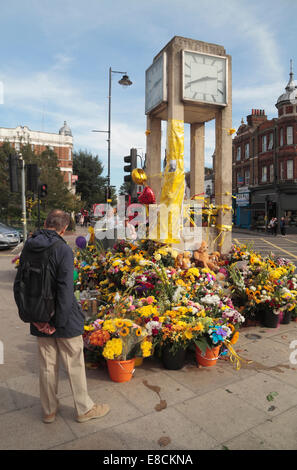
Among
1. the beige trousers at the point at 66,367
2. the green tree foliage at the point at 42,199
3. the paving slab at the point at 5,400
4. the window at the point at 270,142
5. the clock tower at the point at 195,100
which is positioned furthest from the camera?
the window at the point at 270,142

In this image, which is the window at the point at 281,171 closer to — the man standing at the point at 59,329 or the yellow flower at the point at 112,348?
the yellow flower at the point at 112,348

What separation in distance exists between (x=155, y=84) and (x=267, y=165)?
96.5 feet

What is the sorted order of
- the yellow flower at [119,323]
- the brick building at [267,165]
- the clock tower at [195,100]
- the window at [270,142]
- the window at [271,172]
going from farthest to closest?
the window at [270,142]
the window at [271,172]
the brick building at [267,165]
the clock tower at [195,100]
the yellow flower at [119,323]

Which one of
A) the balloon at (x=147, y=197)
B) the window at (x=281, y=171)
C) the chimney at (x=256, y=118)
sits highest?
the chimney at (x=256, y=118)

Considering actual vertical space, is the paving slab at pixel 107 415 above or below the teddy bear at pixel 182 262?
below

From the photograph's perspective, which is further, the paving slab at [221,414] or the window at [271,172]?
the window at [271,172]

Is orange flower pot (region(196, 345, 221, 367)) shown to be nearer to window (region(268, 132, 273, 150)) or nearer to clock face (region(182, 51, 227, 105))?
clock face (region(182, 51, 227, 105))

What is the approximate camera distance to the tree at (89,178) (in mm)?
47531

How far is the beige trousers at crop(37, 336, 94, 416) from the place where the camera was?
8.79ft

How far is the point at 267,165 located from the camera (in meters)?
33.3

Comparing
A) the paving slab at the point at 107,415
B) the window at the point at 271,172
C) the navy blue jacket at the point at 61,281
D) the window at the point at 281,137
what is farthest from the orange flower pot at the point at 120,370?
the window at the point at 271,172

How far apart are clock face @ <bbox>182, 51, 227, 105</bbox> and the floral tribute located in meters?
2.89

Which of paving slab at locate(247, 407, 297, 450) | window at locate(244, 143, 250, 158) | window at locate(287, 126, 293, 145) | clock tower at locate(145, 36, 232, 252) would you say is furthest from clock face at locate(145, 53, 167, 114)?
window at locate(244, 143, 250, 158)
